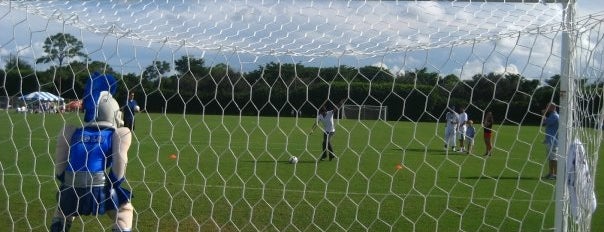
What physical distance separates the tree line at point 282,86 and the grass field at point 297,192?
43 centimetres

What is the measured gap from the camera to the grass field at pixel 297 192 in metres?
7.27

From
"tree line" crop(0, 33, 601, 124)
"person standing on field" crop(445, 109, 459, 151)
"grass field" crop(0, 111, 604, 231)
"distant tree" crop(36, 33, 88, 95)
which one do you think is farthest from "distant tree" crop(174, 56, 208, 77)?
"person standing on field" crop(445, 109, 459, 151)

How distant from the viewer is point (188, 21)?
17.6 ft

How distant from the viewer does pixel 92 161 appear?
15.7ft

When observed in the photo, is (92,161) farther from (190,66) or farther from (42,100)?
(42,100)

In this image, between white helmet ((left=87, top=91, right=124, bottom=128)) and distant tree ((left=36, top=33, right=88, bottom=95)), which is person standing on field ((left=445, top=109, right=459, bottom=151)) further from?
distant tree ((left=36, top=33, right=88, bottom=95))

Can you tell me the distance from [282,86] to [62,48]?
1518mm

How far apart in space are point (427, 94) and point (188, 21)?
1.84 metres

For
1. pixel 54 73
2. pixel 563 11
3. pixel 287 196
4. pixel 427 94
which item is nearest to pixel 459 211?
pixel 287 196

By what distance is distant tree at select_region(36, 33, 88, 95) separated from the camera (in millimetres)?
4898

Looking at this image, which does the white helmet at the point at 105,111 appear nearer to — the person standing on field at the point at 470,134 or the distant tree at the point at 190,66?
the distant tree at the point at 190,66

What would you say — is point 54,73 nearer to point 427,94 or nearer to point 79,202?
point 79,202

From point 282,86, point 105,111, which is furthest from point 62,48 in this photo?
point 282,86

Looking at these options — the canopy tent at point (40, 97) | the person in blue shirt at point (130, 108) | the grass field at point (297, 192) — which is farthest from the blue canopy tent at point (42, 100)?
the person in blue shirt at point (130, 108)
